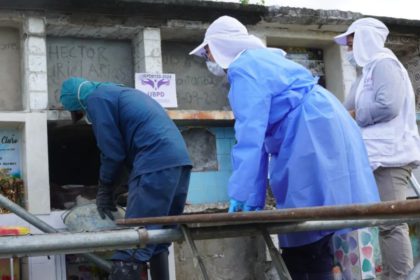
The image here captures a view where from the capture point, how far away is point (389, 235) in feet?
12.1

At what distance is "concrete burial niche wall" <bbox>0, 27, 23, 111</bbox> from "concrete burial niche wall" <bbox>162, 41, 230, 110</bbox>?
1405mm

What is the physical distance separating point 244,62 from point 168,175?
1195 mm

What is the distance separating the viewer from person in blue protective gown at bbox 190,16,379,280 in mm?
2928

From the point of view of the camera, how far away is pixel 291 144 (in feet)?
9.94

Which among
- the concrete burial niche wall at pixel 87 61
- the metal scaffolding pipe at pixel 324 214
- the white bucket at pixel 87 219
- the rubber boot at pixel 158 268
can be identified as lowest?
the rubber boot at pixel 158 268

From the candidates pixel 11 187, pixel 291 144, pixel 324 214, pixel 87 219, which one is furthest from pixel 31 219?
pixel 324 214

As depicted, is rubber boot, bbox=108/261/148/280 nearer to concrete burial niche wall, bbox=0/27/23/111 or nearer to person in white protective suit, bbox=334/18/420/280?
person in white protective suit, bbox=334/18/420/280

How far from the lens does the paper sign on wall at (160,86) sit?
19.6 feet

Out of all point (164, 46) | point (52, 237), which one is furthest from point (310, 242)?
point (164, 46)

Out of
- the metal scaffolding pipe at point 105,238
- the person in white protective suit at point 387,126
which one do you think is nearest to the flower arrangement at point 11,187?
the person in white protective suit at point 387,126

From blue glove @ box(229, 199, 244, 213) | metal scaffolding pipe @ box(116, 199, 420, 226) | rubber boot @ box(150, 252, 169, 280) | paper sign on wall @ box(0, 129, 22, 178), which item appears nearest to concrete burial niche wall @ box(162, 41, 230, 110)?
paper sign on wall @ box(0, 129, 22, 178)

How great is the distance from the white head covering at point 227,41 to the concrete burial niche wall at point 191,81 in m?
3.03

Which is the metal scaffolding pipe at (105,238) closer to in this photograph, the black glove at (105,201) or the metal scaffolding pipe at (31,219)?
the black glove at (105,201)

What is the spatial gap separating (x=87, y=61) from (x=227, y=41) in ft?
9.92
